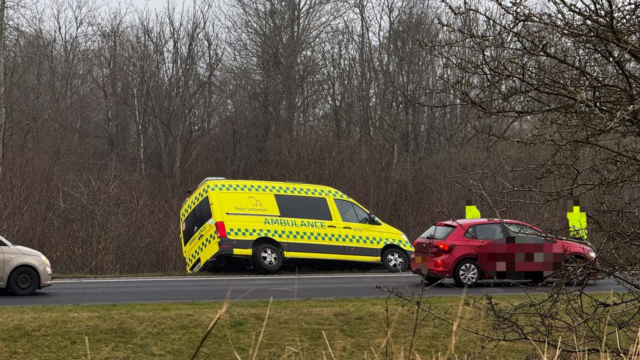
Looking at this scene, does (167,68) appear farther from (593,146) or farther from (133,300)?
(593,146)

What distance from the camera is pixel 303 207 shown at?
20266 mm

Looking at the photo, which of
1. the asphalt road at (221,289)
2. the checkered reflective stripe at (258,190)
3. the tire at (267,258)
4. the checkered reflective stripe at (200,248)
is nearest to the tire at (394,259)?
the asphalt road at (221,289)

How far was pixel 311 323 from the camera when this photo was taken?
38.6 ft

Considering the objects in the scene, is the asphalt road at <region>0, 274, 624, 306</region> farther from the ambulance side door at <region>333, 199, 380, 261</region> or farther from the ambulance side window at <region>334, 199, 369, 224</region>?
the ambulance side window at <region>334, 199, 369, 224</region>

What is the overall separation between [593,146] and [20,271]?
32.9 ft

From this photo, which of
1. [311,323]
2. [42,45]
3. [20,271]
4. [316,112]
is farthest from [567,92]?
[42,45]

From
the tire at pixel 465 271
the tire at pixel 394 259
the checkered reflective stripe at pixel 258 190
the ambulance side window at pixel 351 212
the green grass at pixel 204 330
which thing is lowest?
the green grass at pixel 204 330

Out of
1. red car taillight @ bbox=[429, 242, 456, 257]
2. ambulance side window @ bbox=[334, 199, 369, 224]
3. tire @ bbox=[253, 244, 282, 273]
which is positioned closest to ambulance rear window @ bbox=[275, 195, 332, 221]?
ambulance side window @ bbox=[334, 199, 369, 224]

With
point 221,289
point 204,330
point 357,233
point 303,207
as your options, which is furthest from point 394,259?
point 204,330

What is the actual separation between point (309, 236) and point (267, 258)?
4.06 ft

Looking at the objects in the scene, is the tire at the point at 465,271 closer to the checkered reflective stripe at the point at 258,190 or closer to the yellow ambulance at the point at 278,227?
the yellow ambulance at the point at 278,227

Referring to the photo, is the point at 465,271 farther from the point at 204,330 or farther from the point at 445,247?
the point at 204,330

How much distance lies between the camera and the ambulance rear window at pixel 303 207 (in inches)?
787

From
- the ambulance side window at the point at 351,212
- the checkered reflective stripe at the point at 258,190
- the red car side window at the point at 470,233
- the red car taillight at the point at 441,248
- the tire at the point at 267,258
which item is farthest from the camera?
the ambulance side window at the point at 351,212
